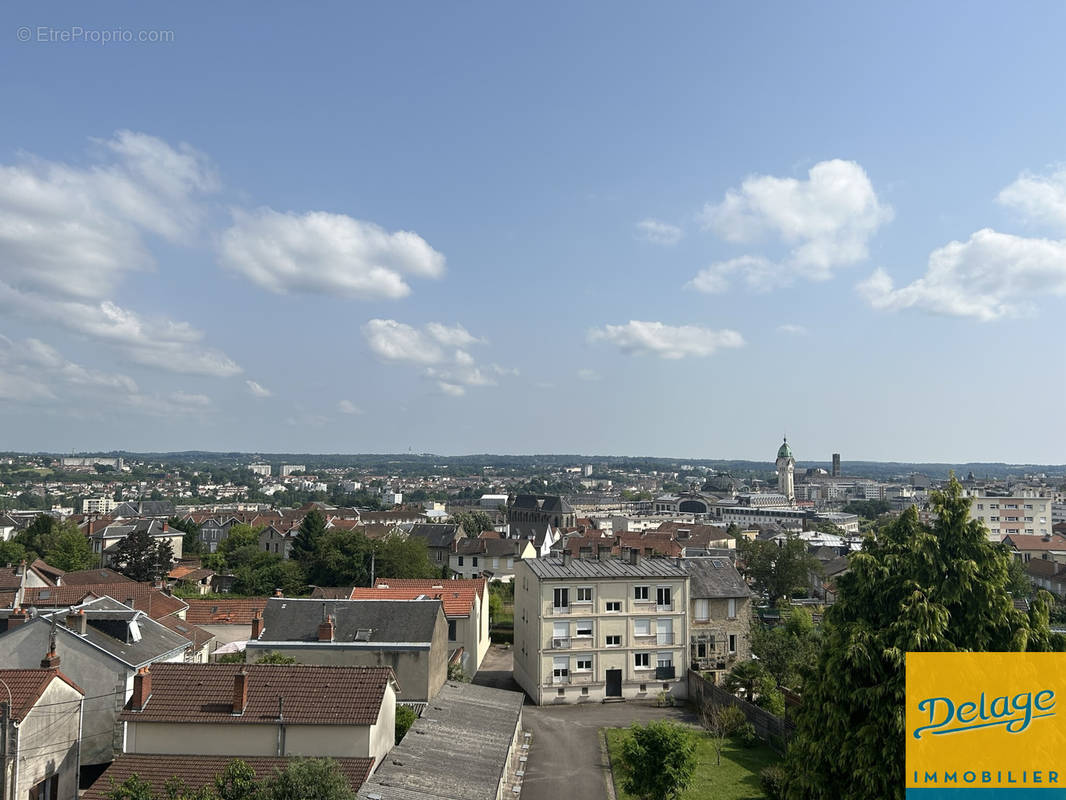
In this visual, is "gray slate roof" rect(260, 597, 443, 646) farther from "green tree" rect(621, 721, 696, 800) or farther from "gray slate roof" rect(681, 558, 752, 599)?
"gray slate roof" rect(681, 558, 752, 599)

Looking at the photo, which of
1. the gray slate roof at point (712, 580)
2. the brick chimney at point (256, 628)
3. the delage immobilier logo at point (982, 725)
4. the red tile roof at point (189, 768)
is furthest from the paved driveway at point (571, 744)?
the delage immobilier logo at point (982, 725)

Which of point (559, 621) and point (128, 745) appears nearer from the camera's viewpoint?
point (128, 745)

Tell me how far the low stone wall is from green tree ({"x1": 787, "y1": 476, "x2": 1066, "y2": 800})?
40.2 ft

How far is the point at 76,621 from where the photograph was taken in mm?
28234

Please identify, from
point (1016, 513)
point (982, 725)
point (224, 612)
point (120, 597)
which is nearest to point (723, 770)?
point (982, 725)

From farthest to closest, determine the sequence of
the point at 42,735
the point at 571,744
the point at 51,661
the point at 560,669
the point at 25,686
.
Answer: the point at 560,669 → the point at 571,744 → the point at 51,661 → the point at 42,735 → the point at 25,686

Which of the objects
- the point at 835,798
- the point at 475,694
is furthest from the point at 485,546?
the point at 835,798

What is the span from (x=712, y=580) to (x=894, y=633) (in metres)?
26.3

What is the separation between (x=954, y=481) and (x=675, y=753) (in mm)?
11480

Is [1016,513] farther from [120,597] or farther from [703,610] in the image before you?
[120,597]

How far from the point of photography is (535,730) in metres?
32.5

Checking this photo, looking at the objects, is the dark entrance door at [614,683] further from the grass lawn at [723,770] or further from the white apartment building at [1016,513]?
the white apartment building at [1016,513]

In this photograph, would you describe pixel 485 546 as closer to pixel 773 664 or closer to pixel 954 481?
pixel 773 664

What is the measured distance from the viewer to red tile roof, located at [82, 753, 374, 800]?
20844mm
